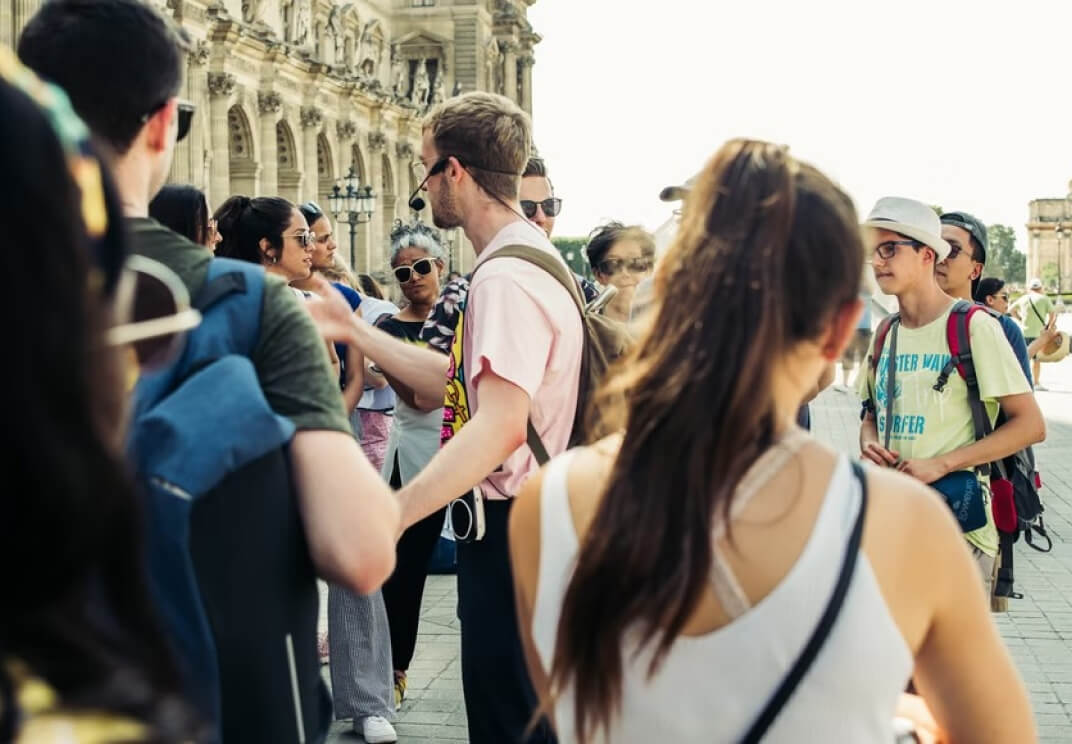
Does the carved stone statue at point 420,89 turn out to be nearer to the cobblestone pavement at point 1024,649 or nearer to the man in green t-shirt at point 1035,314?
the man in green t-shirt at point 1035,314

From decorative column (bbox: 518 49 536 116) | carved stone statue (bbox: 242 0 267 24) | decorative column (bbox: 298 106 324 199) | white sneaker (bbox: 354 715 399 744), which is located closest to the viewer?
white sneaker (bbox: 354 715 399 744)

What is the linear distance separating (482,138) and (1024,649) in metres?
4.61

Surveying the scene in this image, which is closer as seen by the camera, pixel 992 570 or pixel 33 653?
pixel 33 653

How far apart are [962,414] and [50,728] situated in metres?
4.25

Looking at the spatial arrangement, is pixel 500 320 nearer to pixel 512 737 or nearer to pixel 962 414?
pixel 512 737

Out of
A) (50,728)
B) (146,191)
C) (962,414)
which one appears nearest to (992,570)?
(962,414)

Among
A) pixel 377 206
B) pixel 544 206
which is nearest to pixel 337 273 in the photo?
pixel 544 206

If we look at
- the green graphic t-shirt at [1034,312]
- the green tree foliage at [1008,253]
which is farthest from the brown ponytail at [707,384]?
the green tree foliage at [1008,253]

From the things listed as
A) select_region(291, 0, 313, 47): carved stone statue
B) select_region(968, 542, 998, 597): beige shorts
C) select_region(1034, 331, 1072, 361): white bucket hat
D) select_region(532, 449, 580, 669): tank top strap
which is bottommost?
select_region(1034, 331, 1072, 361): white bucket hat

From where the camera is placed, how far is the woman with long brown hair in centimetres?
187

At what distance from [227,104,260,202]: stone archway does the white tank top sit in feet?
141

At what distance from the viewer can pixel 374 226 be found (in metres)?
59.1

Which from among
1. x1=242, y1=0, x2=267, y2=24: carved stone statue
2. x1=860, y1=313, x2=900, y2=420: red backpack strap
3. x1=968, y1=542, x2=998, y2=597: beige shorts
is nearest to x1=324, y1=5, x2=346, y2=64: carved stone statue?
x1=242, y1=0, x2=267, y2=24: carved stone statue

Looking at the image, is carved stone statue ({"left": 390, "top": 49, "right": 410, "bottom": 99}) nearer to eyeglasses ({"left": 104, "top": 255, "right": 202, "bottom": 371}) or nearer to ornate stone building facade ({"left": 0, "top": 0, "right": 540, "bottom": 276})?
ornate stone building facade ({"left": 0, "top": 0, "right": 540, "bottom": 276})
